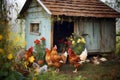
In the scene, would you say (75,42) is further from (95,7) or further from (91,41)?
(95,7)

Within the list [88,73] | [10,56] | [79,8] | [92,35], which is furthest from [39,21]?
[10,56]

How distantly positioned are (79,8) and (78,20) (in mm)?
636

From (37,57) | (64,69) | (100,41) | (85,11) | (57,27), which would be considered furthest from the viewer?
(57,27)

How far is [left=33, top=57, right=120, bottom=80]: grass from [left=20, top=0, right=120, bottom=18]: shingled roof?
2586mm

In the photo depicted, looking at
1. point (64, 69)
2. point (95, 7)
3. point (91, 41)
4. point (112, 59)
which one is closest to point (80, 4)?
point (95, 7)

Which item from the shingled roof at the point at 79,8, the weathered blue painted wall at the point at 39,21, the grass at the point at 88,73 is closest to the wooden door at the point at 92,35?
the shingled roof at the point at 79,8

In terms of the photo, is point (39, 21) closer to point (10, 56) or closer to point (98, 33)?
point (98, 33)

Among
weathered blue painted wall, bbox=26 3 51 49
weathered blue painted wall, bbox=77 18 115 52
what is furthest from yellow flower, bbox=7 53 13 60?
weathered blue painted wall, bbox=77 18 115 52

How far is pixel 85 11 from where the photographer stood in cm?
1369

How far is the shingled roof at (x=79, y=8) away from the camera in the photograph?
12.8 meters

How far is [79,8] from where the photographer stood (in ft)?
45.2

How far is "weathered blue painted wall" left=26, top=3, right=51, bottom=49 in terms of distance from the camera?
13359 millimetres

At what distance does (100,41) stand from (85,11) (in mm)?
2057

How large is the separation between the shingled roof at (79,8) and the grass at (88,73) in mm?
2586
